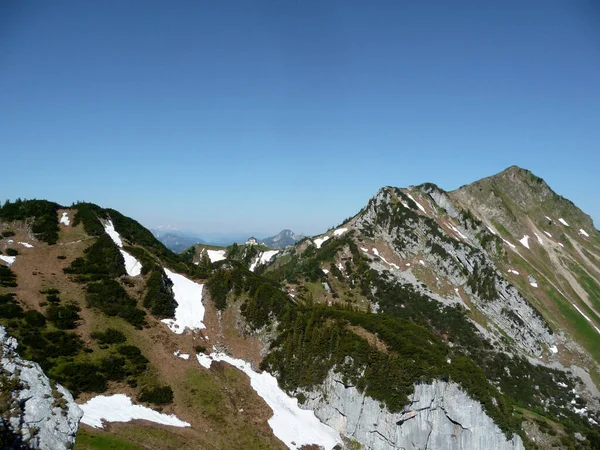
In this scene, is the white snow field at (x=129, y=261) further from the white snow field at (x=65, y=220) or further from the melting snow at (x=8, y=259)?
the melting snow at (x=8, y=259)

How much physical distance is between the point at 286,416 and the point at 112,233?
5108 centimetres

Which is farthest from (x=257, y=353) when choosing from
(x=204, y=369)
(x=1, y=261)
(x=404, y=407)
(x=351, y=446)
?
(x=1, y=261)

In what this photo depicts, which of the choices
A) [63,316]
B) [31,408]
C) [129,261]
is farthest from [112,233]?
[31,408]

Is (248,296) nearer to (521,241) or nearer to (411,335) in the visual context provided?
(411,335)

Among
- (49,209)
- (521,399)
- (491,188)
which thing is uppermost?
(491,188)

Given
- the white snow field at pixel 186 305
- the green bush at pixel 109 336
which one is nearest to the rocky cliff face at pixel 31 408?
the green bush at pixel 109 336

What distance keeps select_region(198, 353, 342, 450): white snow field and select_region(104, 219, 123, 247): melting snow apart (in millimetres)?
31904

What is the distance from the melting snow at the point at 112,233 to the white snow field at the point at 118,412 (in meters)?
35.9

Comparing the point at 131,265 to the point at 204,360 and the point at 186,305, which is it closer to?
the point at 186,305

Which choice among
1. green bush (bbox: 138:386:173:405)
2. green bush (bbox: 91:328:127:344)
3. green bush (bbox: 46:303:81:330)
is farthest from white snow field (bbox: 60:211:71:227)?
green bush (bbox: 138:386:173:405)

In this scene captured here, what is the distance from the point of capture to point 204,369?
51.1 meters

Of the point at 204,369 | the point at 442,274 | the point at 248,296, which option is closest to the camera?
the point at 204,369

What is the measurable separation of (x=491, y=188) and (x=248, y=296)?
527 ft

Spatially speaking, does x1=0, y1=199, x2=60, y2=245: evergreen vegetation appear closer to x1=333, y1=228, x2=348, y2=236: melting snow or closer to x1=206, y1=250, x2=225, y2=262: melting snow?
x1=333, y1=228, x2=348, y2=236: melting snow
